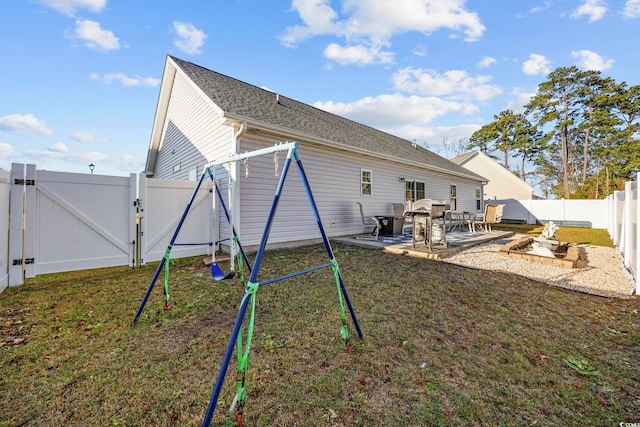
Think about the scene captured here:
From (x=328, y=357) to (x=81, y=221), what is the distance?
5.33 m

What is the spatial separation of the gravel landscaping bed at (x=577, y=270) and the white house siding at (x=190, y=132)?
6.63 m

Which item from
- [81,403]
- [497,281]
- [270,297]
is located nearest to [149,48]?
[270,297]

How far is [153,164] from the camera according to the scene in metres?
12.6

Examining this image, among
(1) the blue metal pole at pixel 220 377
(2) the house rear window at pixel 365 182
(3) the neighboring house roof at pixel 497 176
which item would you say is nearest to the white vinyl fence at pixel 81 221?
(1) the blue metal pole at pixel 220 377

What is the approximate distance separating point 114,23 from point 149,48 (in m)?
1.41

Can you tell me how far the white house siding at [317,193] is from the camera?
6.77m

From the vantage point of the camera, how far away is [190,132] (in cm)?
863

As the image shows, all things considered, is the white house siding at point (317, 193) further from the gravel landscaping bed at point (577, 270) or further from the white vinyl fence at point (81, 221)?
the gravel landscaping bed at point (577, 270)

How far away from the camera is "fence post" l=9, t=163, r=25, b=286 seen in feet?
13.7

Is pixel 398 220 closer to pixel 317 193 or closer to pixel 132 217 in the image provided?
pixel 317 193

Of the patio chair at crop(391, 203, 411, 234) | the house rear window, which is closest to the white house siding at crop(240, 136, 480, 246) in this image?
the house rear window

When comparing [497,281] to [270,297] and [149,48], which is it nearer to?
[270,297]

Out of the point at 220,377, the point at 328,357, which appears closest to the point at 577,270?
the point at 328,357

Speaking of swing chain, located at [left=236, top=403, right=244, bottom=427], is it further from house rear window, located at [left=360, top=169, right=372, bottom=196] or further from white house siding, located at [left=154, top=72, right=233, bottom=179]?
house rear window, located at [left=360, top=169, right=372, bottom=196]
